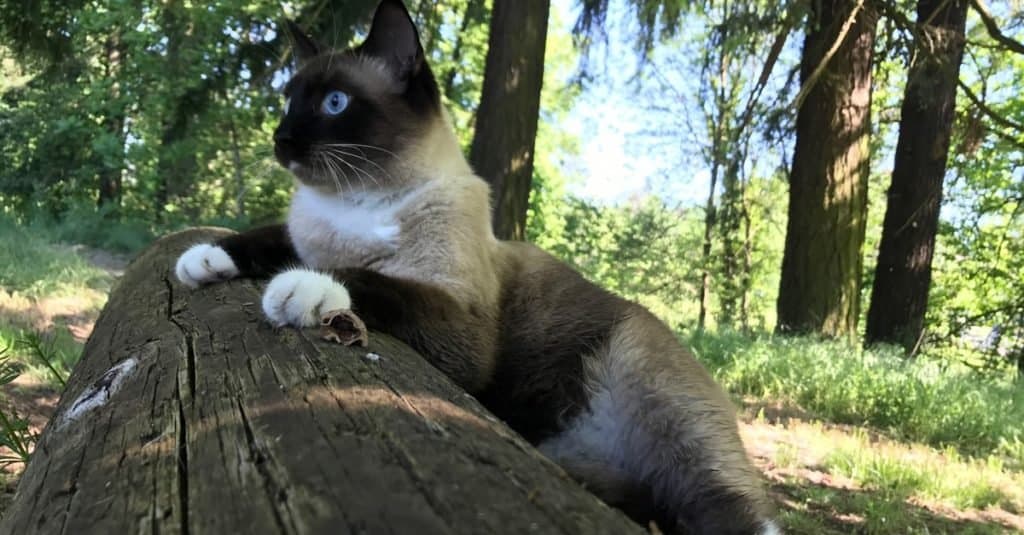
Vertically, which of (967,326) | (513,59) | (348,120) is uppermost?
(513,59)

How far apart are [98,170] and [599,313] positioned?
1957cm

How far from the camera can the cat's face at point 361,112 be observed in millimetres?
2537

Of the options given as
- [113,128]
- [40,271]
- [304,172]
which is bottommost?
[40,271]

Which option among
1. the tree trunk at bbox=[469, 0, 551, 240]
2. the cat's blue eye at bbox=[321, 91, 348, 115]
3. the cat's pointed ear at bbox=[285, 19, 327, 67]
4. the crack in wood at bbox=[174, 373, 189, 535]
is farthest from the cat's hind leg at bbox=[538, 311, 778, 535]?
the tree trunk at bbox=[469, 0, 551, 240]

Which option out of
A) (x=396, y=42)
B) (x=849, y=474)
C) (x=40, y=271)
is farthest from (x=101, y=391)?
(x=40, y=271)

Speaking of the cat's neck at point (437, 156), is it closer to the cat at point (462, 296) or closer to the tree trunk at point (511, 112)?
the cat at point (462, 296)

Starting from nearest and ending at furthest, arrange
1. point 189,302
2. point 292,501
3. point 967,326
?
point 292,501 → point 189,302 → point 967,326

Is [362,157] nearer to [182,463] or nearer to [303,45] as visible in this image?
[303,45]

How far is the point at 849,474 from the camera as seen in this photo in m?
4.09

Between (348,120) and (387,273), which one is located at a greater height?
(348,120)

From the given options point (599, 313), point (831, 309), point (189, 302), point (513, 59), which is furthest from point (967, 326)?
point (189, 302)

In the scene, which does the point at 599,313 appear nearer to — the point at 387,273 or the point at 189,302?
the point at 387,273

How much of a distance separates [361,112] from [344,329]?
1.09 metres

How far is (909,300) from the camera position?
9039 mm
